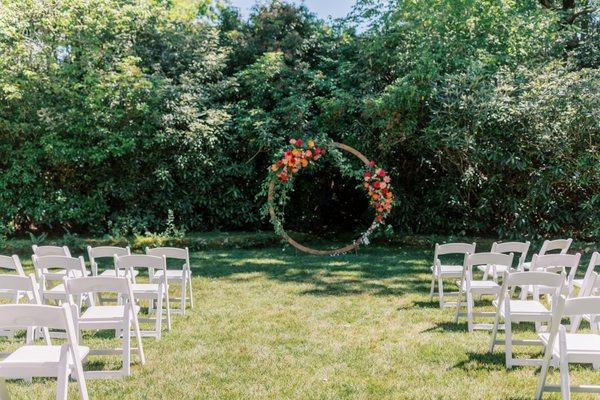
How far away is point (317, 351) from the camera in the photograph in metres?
5.38

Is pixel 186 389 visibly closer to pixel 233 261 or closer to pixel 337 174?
pixel 233 261

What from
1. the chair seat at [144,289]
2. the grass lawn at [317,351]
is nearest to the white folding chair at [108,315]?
the grass lawn at [317,351]

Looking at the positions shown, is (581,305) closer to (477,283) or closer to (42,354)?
(477,283)

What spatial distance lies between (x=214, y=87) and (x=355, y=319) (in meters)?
8.39

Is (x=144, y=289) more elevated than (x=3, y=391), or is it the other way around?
(x=144, y=289)

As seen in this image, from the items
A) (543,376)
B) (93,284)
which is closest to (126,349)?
(93,284)

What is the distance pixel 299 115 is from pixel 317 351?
7.77 meters

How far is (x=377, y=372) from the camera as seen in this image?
4816 mm

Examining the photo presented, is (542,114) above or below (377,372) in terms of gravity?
above

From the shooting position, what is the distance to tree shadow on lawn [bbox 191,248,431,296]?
822 cm

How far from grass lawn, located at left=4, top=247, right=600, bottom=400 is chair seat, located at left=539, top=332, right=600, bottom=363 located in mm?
559

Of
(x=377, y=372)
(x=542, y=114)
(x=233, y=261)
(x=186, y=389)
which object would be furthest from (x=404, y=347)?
(x=542, y=114)

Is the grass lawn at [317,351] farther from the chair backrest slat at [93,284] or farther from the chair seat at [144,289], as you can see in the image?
the chair backrest slat at [93,284]

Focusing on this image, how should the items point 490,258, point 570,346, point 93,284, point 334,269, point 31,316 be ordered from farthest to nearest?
point 334,269, point 490,258, point 93,284, point 570,346, point 31,316
